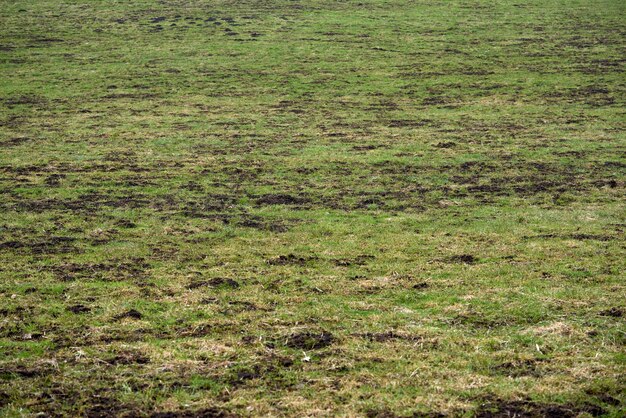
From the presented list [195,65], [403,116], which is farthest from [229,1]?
[403,116]

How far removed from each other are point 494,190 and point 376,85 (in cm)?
1630

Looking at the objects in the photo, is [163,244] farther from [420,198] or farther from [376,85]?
[376,85]

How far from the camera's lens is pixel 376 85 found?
32.8 metres

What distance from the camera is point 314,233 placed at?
14180 mm

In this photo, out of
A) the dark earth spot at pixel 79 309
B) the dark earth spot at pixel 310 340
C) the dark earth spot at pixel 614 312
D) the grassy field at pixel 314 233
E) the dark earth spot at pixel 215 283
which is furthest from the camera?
the dark earth spot at pixel 215 283

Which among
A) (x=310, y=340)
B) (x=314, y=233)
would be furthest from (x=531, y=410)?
(x=314, y=233)

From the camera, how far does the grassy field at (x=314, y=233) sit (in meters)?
7.36

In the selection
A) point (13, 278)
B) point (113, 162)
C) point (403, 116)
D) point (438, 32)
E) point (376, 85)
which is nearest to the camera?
point (13, 278)

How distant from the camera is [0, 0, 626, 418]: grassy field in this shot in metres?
7.36

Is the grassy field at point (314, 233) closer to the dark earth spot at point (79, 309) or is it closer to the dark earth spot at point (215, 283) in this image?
the dark earth spot at point (79, 309)

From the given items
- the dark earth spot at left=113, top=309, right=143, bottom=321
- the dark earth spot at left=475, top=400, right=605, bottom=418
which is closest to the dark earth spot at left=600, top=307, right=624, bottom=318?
the dark earth spot at left=475, top=400, right=605, bottom=418

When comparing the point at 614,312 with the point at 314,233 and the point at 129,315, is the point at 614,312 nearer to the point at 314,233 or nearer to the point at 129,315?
the point at 314,233

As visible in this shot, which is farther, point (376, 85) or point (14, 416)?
point (376, 85)

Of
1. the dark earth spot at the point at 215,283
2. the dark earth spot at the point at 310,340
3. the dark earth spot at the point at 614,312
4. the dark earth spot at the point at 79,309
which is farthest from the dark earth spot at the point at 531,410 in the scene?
the dark earth spot at the point at 79,309
